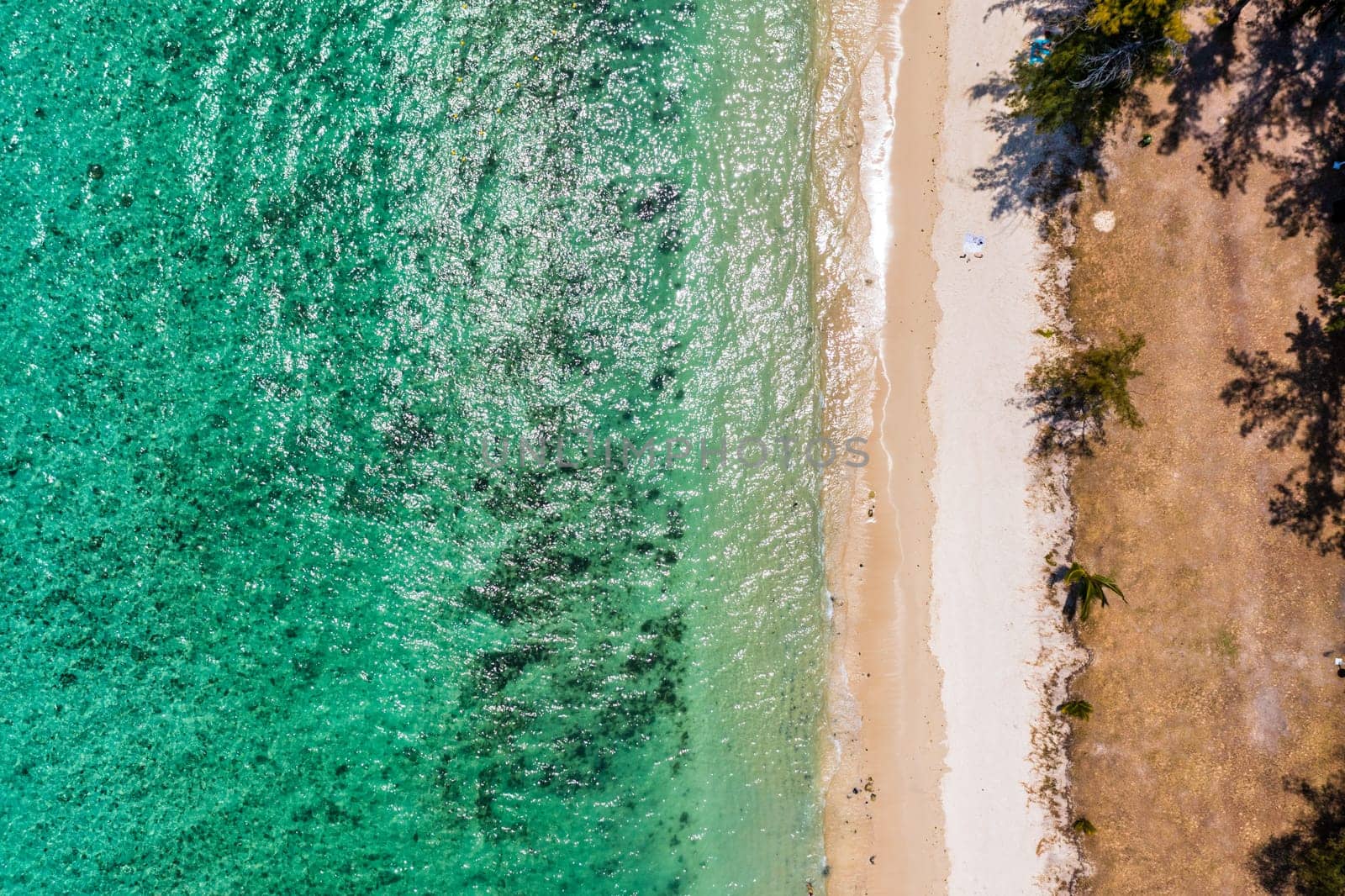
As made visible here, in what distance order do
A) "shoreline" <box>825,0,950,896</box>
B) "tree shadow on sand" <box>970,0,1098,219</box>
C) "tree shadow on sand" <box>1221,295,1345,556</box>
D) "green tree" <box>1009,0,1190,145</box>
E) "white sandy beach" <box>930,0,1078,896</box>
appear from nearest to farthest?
"green tree" <box>1009,0,1190,145</box> < "tree shadow on sand" <box>1221,295,1345,556</box> < "tree shadow on sand" <box>970,0,1098,219</box> < "white sandy beach" <box>930,0,1078,896</box> < "shoreline" <box>825,0,950,896</box>

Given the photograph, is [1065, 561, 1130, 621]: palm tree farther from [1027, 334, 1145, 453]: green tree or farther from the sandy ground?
[1027, 334, 1145, 453]: green tree

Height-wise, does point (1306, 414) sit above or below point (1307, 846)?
above

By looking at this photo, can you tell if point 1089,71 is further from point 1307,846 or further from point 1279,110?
point 1307,846

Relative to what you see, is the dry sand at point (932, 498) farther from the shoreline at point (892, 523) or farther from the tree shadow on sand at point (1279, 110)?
the tree shadow on sand at point (1279, 110)

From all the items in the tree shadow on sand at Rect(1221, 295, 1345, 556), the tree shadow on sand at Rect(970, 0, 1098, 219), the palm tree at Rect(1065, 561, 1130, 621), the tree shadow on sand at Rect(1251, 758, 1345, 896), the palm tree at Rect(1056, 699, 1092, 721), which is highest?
the tree shadow on sand at Rect(970, 0, 1098, 219)

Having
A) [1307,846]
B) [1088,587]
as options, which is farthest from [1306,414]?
[1307,846]

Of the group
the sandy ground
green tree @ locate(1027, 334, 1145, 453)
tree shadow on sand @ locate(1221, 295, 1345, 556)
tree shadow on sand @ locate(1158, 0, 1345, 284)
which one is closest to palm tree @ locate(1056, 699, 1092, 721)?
the sandy ground

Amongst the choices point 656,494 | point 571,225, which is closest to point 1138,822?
point 656,494
